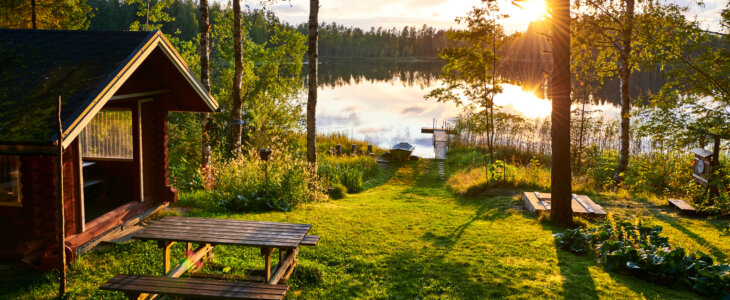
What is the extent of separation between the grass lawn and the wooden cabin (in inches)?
23.9

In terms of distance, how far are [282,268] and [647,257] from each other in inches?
201

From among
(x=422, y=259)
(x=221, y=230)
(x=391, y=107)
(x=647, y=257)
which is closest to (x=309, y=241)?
(x=221, y=230)

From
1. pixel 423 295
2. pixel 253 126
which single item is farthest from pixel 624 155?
pixel 253 126

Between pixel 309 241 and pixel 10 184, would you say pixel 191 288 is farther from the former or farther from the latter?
pixel 10 184

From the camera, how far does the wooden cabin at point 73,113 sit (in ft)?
18.3

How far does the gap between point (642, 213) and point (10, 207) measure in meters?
12.2

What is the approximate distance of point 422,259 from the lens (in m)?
7.55

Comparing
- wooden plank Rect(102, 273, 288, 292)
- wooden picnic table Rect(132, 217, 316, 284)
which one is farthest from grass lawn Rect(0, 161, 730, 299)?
wooden plank Rect(102, 273, 288, 292)

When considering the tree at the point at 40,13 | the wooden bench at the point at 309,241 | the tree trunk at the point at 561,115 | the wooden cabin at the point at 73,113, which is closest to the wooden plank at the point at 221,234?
the wooden bench at the point at 309,241

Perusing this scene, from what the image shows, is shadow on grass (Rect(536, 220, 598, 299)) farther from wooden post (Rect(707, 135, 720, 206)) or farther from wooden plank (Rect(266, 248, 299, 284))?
wooden post (Rect(707, 135, 720, 206))

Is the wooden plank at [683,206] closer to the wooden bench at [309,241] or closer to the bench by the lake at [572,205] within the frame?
Result: the bench by the lake at [572,205]

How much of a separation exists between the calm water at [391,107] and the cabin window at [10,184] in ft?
61.1

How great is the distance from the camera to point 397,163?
22234mm

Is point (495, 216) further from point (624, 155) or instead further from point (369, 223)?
→ point (624, 155)
